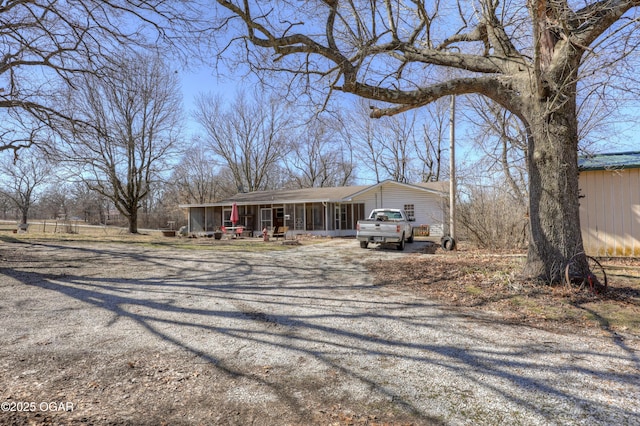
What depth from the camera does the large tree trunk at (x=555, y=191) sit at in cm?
620

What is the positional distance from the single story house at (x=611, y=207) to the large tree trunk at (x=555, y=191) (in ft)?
15.1

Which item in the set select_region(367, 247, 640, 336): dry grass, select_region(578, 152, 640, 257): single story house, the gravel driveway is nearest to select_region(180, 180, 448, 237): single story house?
select_region(578, 152, 640, 257): single story house

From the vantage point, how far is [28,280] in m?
7.38

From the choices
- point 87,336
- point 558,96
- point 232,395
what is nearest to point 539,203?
point 558,96

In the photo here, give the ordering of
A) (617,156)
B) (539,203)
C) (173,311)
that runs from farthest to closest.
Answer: (617,156)
(539,203)
(173,311)

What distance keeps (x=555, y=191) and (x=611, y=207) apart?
5.64 m

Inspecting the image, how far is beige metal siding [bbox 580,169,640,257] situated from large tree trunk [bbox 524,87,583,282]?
16.3ft

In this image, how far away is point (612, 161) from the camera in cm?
1048

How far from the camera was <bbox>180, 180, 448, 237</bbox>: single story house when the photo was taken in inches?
907

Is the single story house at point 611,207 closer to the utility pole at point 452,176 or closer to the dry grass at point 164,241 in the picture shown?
the utility pole at point 452,176

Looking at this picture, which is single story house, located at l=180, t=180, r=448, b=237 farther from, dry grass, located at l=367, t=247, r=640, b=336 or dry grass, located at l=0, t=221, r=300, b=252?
dry grass, located at l=367, t=247, r=640, b=336

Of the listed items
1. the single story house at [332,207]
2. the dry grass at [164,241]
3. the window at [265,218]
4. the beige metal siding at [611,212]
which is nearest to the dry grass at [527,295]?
the beige metal siding at [611,212]

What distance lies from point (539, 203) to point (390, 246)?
9.67 m

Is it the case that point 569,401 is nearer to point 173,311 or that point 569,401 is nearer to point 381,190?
point 173,311
